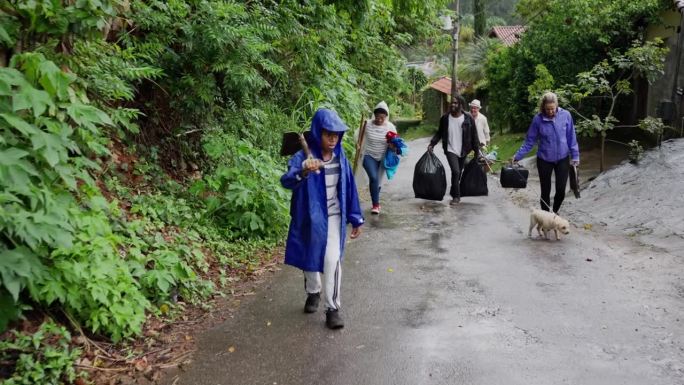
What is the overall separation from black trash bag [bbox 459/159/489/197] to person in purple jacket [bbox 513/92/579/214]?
2.22 metres

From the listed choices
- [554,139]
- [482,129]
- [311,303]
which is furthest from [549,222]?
[482,129]

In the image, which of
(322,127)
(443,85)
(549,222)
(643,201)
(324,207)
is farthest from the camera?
(443,85)

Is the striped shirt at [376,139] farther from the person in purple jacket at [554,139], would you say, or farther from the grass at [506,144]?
the grass at [506,144]

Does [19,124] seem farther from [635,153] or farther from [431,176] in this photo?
[635,153]

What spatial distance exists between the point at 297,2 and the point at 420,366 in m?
6.65

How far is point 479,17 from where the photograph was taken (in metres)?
41.9

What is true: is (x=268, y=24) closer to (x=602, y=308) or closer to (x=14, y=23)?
(x=14, y=23)

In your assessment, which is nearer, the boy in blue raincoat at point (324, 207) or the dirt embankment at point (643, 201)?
the boy in blue raincoat at point (324, 207)

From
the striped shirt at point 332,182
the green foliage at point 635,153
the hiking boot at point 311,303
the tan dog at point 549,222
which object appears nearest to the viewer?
the striped shirt at point 332,182

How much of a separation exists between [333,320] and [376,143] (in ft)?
17.0

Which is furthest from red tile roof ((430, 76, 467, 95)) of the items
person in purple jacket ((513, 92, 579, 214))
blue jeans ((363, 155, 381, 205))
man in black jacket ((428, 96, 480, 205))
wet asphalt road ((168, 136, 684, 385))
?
wet asphalt road ((168, 136, 684, 385))

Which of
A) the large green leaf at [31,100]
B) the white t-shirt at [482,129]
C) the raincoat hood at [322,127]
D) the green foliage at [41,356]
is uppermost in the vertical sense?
the large green leaf at [31,100]

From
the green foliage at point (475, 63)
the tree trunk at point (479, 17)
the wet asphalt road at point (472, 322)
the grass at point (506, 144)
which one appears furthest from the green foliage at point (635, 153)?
the tree trunk at point (479, 17)

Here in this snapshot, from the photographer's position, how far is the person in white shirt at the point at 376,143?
9742 millimetres
